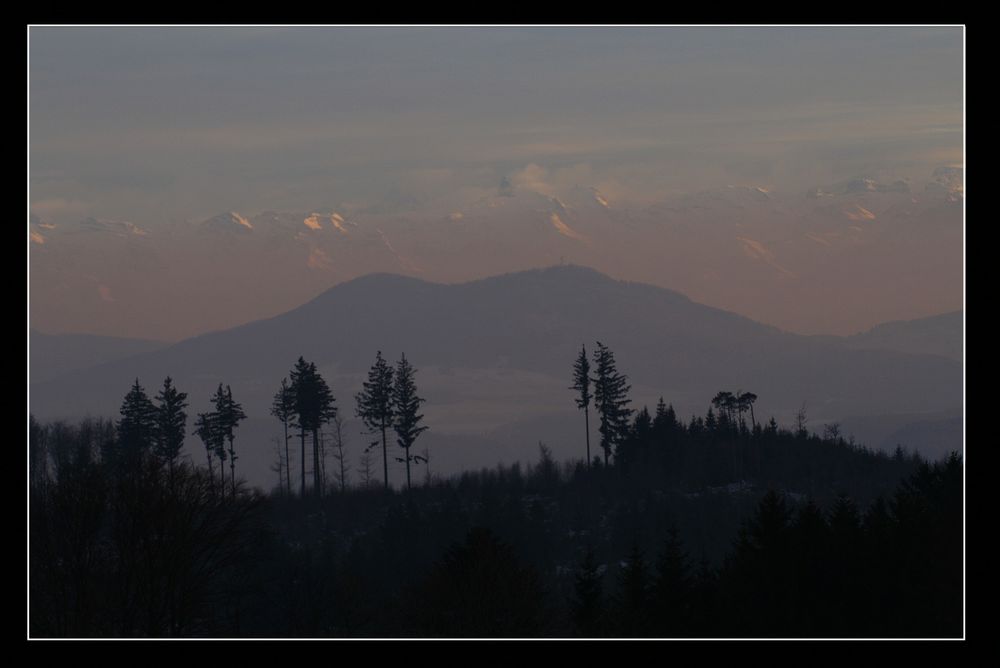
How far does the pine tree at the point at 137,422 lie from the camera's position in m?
113

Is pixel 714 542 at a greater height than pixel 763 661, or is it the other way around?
pixel 763 661

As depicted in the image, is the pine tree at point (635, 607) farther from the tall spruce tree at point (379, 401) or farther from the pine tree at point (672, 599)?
the tall spruce tree at point (379, 401)

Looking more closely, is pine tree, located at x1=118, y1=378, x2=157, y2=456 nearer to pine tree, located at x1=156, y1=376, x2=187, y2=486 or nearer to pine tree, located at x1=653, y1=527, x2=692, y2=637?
pine tree, located at x1=156, y1=376, x2=187, y2=486

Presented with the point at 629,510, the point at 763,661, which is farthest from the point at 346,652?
the point at 629,510

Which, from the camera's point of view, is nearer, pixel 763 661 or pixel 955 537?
pixel 763 661

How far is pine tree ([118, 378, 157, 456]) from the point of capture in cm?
11300

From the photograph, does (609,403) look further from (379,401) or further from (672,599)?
(672,599)

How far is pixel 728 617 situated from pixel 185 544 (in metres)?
21.8

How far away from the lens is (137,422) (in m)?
114

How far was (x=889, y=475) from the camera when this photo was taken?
111188 millimetres

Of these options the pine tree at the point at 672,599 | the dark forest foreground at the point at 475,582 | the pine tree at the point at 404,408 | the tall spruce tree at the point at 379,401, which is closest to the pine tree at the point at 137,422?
the tall spruce tree at the point at 379,401

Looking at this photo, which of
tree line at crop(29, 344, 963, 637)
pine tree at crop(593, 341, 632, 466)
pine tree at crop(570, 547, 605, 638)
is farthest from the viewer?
pine tree at crop(593, 341, 632, 466)

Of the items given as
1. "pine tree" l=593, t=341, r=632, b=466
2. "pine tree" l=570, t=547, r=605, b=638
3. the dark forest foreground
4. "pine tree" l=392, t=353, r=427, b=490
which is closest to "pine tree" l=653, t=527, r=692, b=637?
the dark forest foreground

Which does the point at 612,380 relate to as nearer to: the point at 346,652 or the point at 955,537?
the point at 955,537
